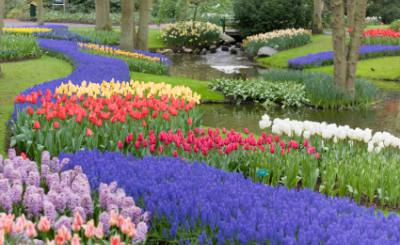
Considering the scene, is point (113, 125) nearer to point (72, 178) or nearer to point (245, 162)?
point (245, 162)

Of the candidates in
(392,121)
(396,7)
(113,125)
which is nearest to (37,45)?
(392,121)

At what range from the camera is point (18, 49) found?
21297 millimetres

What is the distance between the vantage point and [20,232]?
174 inches

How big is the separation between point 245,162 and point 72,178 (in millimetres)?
2929

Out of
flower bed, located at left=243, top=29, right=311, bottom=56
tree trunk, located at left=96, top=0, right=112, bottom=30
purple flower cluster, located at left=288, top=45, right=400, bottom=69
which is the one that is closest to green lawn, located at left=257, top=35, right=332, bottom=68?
flower bed, located at left=243, top=29, right=311, bottom=56

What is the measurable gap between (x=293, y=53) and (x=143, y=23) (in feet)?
28.0

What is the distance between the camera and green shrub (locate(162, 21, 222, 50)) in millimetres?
37375

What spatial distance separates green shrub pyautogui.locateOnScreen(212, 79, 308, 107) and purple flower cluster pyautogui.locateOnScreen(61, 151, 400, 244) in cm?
1153

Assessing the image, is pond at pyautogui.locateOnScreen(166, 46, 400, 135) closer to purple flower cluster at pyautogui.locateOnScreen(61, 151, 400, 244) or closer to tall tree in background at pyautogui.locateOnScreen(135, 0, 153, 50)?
purple flower cluster at pyautogui.locateOnScreen(61, 151, 400, 244)

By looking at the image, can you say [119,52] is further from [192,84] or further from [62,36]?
[62,36]

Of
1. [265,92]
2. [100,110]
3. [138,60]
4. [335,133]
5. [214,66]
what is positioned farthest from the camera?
[214,66]

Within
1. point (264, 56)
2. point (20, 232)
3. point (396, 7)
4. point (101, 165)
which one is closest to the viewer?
point (20, 232)

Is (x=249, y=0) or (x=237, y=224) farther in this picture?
(x=249, y=0)

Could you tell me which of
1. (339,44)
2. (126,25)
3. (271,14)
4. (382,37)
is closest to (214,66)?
(126,25)
